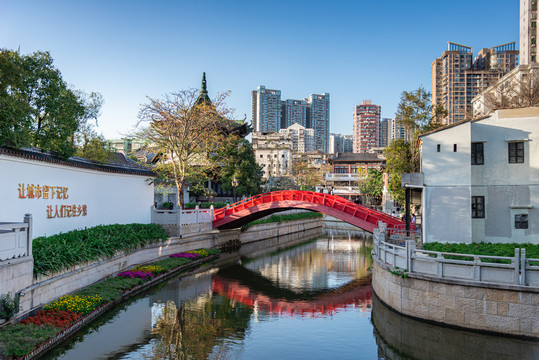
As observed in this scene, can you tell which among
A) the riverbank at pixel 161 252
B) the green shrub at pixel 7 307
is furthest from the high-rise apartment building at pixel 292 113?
the green shrub at pixel 7 307

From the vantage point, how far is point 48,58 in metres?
22.1

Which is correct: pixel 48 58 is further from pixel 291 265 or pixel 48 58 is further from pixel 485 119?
pixel 485 119

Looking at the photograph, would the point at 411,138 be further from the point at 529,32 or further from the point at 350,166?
the point at 350,166

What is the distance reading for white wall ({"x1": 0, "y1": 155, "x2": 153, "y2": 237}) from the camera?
15.9 meters

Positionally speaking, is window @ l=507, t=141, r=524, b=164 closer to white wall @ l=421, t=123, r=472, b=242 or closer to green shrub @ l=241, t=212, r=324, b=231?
white wall @ l=421, t=123, r=472, b=242

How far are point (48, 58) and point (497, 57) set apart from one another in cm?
10849

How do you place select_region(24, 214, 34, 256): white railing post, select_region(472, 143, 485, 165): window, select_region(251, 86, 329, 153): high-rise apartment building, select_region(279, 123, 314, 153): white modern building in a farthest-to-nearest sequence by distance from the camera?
select_region(251, 86, 329, 153): high-rise apartment building → select_region(279, 123, 314, 153): white modern building → select_region(472, 143, 485, 165): window → select_region(24, 214, 34, 256): white railing post

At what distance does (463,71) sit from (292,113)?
89978 millimetres

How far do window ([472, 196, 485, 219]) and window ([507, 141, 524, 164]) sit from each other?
2.05m

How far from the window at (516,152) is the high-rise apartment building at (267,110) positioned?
16343 centimetres

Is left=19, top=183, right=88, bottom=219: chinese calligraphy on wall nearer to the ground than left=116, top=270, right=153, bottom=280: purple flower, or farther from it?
farther from it

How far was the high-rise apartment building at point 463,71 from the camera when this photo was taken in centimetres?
10306

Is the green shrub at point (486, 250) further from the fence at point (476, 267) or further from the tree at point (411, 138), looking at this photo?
the tree at point (411, 138)

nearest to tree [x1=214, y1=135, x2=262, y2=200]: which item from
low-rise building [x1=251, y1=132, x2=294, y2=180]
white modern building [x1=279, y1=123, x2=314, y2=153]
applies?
low-rise building [x1=251, y1=132, x2=294, y2=180]
